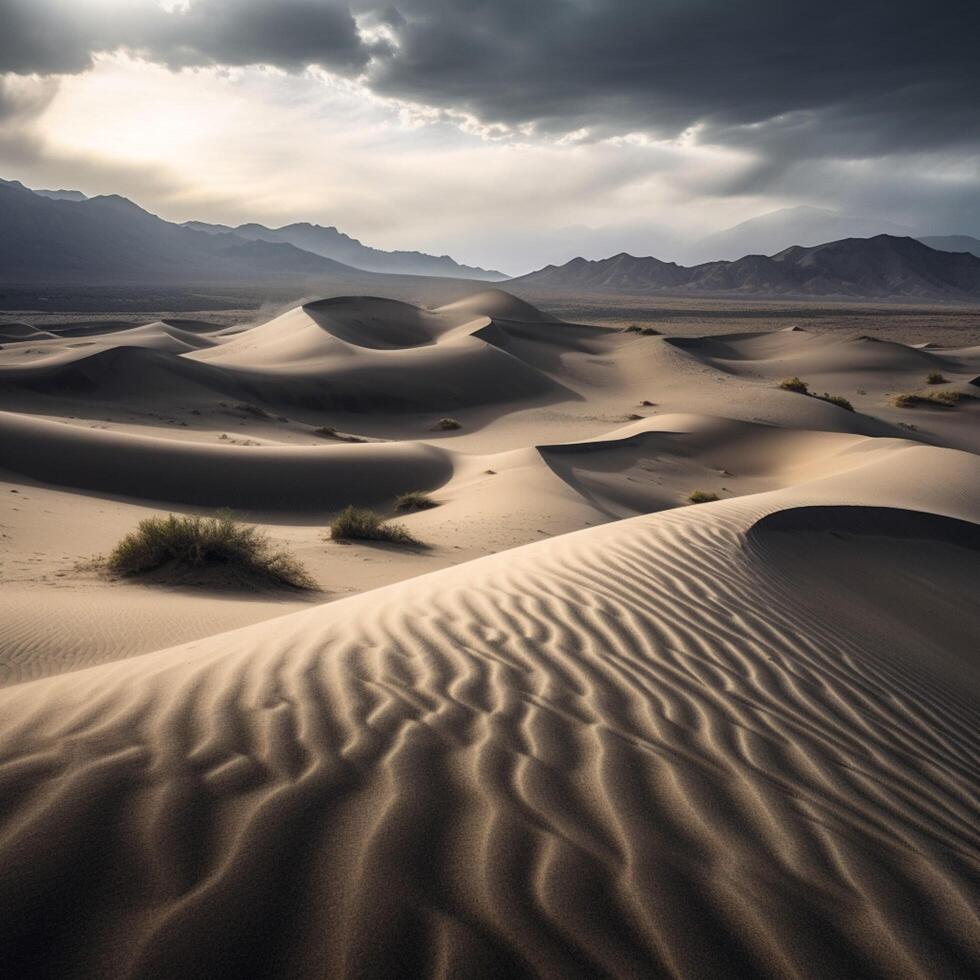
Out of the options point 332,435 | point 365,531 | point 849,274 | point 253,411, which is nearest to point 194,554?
point 365,531

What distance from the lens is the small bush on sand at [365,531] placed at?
390 inches

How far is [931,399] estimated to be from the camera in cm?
2639

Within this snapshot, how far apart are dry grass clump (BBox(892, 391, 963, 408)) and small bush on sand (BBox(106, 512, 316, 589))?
25817 mm

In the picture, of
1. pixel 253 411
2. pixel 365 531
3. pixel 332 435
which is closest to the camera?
pixel 365 531

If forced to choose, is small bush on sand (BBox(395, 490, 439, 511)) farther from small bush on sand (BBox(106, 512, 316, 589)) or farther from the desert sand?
small bush on sand (BBox(106, 512, 316, 589))

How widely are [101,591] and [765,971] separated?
21.0 ft

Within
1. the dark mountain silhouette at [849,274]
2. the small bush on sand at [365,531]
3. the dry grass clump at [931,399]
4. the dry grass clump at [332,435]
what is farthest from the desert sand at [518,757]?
the dark mountain silhouette at [849,274]

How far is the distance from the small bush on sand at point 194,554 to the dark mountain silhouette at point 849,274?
517 ft

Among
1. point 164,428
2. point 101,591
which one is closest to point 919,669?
point 101,591

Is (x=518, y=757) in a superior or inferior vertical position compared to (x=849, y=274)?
inferior

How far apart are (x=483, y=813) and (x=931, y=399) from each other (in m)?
29.3

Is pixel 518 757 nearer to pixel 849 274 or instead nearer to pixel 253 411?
pixel 253 411

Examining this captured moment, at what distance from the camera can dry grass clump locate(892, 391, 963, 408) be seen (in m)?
26.1

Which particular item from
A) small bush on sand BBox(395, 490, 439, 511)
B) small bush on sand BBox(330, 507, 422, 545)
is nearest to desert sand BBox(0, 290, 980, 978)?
small bush on sand BBox(330, 507, 422, 545)
